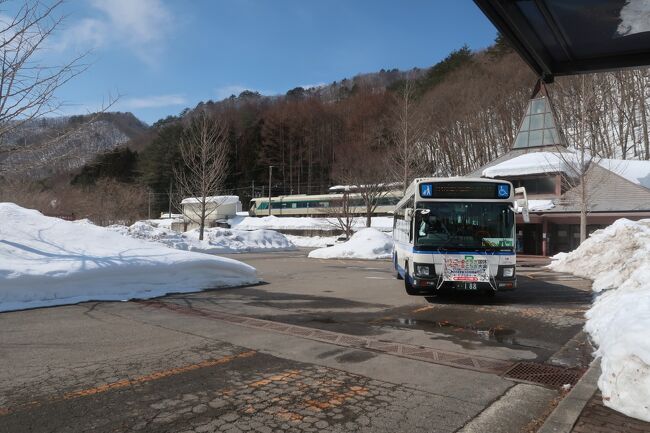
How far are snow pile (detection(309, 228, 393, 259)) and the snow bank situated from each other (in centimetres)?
1805

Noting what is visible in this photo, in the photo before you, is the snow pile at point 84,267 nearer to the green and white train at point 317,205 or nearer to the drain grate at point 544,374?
the drain grate at point 544,374

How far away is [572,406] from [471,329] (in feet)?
13.1

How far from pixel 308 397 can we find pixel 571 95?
136ft

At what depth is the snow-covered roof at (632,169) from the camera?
34831 millimetres

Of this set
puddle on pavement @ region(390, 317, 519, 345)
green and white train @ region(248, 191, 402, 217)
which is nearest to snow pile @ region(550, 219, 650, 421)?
puddle on pavement @ region(390, 317, 519, 345)

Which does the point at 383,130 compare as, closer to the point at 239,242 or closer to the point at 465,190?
the point at 239,242

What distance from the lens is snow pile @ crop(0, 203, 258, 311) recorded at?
10195mm

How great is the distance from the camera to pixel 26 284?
10086mm

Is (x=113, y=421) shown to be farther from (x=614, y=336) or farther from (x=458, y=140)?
(x=458, y=140)

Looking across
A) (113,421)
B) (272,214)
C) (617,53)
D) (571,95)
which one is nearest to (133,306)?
(113,421)

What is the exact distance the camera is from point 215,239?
35562mm

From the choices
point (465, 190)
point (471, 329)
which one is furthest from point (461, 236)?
point (471, 329)

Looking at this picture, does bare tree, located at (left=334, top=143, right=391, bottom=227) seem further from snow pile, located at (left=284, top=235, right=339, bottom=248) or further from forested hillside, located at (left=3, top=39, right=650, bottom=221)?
snow pile, located at (left=284, top=235, right=339, bottom=248)

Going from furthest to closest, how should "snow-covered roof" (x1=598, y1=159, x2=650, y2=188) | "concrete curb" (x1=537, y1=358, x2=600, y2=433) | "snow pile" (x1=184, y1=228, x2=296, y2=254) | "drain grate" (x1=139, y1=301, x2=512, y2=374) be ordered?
1. "snow-covered roof" (x1=598, y1=159, x2=650, y2=188)
2. "snow pile" (x1=184, y1=228, x2=296, y2=254)
3. "drain grate" (x1=139, y1=301, x2=512, y2=374)
4. "concrete curb" (x1=537, y1=358, x2=600, y2=433)
